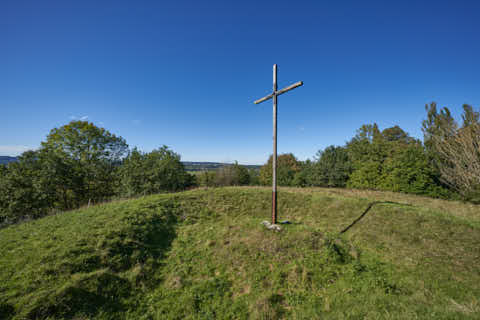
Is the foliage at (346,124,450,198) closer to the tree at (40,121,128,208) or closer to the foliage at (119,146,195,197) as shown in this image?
the foliage at (119,146,195,197)

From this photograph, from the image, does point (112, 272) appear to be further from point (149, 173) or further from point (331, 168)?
point (331, 168)

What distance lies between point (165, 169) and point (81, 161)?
34.1ft

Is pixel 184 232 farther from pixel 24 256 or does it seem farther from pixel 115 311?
pixel 24 256

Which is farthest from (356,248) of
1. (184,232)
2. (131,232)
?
(131,232)

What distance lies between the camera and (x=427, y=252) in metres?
5.61

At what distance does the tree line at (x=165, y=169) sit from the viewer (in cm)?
1537

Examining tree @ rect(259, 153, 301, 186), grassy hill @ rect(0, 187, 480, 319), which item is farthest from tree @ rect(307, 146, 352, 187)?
grassy hill @ rect(0, 187, 480, 319)

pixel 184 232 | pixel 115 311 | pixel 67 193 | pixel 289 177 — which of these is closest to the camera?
pixel 115 311

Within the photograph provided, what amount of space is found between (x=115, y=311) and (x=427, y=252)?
382 inches

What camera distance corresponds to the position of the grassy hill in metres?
3.51

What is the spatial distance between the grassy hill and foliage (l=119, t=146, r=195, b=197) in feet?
46.1

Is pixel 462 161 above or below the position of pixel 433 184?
above

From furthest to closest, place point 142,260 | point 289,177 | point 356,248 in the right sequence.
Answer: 1. point 289,177
2. point 356,248
3. point 142,260

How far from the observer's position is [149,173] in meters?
21.8
